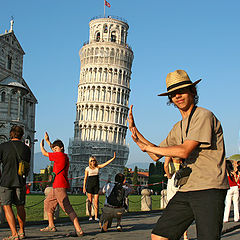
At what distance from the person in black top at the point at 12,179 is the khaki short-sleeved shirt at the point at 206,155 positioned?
3597 mm

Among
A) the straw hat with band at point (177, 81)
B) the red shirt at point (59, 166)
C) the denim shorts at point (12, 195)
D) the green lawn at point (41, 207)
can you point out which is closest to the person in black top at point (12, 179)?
the denim shorts at point (12, 195)

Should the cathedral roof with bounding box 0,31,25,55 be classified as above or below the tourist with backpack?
above

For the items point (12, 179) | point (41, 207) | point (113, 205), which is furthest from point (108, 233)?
point (41, 207)

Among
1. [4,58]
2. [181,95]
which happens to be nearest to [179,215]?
[181,95]

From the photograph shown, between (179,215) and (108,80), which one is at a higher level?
(108,80)

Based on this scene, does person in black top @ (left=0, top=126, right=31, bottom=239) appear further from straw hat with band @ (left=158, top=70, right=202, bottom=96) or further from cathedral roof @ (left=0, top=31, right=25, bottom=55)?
cathedral roof @ (left=0, top=31, right=25, bottom=55)

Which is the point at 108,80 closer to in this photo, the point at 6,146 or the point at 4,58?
the point at 4,58

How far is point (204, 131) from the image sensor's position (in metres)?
3.24

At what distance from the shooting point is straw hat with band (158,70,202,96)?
3484mm

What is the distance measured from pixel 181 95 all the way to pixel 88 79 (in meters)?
65.2

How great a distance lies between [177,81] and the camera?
138 inches

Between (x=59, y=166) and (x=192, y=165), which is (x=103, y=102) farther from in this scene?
(x=192, y=165)

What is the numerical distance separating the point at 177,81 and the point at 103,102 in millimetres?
63556

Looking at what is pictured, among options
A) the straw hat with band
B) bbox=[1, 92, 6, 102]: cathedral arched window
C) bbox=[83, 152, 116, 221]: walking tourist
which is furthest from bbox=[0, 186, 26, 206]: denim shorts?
bbox=[1, 92, 6, 102]: cathedral arched window
